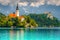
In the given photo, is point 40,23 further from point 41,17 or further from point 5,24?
point 5,24

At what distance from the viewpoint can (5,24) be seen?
7431cm

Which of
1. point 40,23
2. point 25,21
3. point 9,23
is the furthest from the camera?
point 40,23

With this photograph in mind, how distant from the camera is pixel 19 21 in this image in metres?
78.1

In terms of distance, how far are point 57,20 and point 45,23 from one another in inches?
383

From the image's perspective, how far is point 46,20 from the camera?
393 ft

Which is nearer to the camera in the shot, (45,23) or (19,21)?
(19,21)

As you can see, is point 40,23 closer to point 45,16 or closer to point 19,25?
point 45,16

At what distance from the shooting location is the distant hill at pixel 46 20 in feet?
373

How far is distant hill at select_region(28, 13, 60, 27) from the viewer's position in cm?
11369

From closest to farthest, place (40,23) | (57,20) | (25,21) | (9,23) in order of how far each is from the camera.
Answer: (9,23)
(25,21)
(40,23)
(57,20)

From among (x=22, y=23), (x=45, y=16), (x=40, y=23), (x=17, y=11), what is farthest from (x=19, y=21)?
(x=45, y=16)

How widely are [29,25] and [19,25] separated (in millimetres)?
5498

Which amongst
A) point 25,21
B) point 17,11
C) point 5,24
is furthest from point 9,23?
point 17,11

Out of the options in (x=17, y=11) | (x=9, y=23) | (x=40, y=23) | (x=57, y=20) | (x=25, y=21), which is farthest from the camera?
(x=57, y=20)
